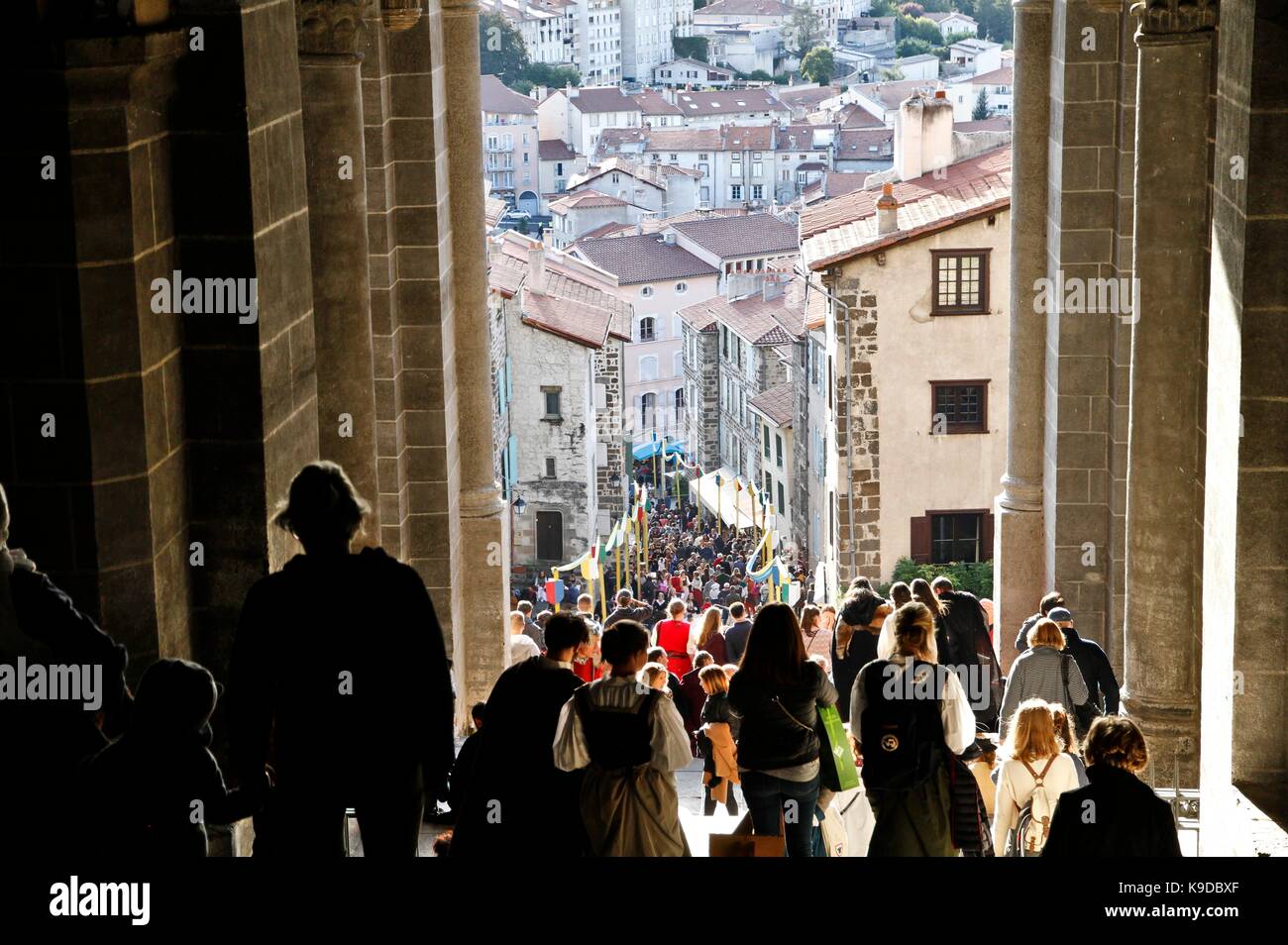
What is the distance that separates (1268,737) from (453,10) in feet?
23.4

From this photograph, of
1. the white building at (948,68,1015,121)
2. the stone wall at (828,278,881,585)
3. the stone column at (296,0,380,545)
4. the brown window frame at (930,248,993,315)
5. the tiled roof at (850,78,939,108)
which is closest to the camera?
the stone column at (296,0,380,545)

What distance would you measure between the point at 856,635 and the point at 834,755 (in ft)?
6.18

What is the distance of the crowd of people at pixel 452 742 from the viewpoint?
5.02 meters

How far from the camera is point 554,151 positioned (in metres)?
109

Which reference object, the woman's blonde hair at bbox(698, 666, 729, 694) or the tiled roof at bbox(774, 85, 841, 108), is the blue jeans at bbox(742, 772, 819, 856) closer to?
the woman's blonde hair at bbox(698, 666, 729, 694)

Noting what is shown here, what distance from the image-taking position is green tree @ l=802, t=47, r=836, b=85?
5389 inches

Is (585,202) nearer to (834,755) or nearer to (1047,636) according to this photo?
(1047,636)

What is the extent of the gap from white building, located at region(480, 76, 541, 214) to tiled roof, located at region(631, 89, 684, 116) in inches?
318

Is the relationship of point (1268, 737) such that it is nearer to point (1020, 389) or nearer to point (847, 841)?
point (847, 841)

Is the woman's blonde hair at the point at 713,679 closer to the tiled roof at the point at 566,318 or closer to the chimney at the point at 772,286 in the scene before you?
the tiled roof at the point at 566,318

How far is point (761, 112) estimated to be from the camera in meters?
117

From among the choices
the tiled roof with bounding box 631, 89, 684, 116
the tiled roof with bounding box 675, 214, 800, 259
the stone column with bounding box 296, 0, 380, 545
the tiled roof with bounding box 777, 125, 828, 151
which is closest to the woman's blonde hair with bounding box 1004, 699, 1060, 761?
the stone column with bounding box 296, 0, 380, 545

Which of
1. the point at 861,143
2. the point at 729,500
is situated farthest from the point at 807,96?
the point at 729,500
